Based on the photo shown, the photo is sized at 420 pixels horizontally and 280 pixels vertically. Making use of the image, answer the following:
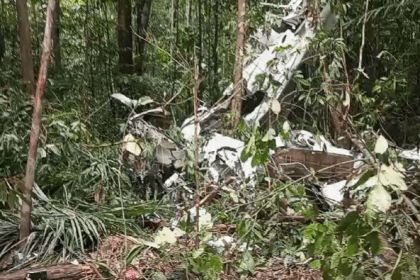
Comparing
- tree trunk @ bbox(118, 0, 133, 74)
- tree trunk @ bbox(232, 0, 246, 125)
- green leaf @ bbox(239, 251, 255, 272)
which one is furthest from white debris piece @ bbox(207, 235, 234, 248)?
tree trunk @ bbox(118, 0, 133, 74)

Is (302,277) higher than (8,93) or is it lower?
lower

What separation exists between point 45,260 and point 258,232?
4.74ft

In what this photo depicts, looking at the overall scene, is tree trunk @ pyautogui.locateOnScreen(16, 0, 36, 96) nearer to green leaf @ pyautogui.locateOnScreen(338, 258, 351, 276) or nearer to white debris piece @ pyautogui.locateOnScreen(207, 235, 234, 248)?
white debris piece @ pyautogui.locateOnScreen(207, 235, 234, 248)

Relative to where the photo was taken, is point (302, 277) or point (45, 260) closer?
point (302, 277)

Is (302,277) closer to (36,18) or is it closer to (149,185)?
(149,185)

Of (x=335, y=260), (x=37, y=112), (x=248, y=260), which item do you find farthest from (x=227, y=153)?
(x=335, y=260)

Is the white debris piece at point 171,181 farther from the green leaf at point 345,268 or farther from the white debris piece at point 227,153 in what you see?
the green leaf at point 345,268

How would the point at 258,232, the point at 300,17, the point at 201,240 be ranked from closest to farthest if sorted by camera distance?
1. the point at 201,240
2. the point at 258,232
3. the point at 300,17

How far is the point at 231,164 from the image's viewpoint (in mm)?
4305

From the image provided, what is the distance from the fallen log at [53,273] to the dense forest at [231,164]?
0.04 ft

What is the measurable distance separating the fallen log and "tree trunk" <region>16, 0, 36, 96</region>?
204 cm

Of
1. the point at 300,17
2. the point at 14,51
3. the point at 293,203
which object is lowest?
the point at 293,203

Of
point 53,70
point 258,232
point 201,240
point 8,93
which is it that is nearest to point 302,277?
point 258,232

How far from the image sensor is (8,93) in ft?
13.8
